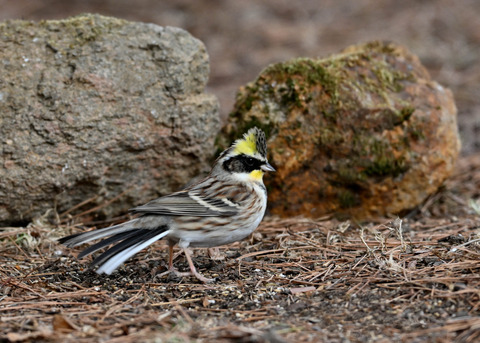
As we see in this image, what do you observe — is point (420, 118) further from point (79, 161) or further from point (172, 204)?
point (79, 161)

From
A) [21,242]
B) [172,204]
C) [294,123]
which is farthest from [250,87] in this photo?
[21,242]

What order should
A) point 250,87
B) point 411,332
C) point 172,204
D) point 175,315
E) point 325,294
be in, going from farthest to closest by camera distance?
point 250,87 < point 172,204 < point 325,294 < point 175,315 < point 411,332

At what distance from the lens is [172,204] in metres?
5.11

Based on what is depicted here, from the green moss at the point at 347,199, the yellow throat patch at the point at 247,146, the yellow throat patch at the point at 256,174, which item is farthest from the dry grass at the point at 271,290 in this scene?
the yellow throat patch at the point at 247,146

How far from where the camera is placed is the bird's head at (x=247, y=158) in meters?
5.52

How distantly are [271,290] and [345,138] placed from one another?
2386 mm

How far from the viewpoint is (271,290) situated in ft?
15.0

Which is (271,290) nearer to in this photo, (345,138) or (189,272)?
(189,272)

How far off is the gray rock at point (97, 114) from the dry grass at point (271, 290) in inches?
19.4

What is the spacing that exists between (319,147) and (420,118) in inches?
43.6

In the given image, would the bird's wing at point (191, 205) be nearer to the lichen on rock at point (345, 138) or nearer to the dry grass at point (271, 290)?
the dry grass at point (271, 290)

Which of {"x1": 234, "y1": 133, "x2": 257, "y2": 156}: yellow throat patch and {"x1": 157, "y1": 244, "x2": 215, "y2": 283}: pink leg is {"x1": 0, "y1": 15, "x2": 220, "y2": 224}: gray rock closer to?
{"x1": 234, "y1": 133, "x2": 257, "y2": 156}: yellow throat patch

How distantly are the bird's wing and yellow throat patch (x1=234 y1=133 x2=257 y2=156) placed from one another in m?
0.50

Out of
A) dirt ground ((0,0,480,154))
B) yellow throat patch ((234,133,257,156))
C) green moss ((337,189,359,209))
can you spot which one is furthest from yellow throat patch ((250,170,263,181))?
dirt ground ((0,0,480,154))
